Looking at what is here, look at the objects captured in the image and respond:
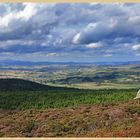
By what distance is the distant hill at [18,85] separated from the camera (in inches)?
1263

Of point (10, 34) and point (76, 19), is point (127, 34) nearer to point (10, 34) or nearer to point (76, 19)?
point (76, 19)

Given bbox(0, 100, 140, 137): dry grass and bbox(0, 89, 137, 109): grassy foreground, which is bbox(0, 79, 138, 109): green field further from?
bbox(0, 100, 140, 137): dry grass

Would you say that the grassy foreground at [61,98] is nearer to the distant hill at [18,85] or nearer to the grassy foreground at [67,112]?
the grassy foreground at [67,112]

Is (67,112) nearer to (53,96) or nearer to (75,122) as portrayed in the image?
(75,122)

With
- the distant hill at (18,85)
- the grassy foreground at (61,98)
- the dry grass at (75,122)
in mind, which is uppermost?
the distant hill at (18,85)

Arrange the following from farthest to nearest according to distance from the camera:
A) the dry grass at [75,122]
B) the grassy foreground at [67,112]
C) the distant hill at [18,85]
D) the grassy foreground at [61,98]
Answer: the distant hill at [18,85], the grassy foreground at [61,98], the grassy foreground at [67,112], the dry grass at [75,122]

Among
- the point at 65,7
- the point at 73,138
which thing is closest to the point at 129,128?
the point at 73,138

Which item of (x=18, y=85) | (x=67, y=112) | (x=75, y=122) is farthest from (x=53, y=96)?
(x=75, y=122)

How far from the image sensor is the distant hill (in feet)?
105

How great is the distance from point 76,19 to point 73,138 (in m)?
5.83

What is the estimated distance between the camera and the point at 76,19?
93.6 ft

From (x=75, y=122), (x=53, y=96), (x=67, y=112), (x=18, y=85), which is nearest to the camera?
(x=75, y=122)

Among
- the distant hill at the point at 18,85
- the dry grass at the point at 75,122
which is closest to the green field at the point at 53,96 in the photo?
the distant hill at the point at 18,85

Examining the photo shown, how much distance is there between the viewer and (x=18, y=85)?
114ft
